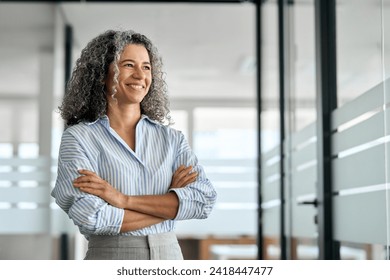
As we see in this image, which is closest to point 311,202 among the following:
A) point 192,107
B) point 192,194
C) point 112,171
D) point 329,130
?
point 329,130

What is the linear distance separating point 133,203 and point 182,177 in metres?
0.11

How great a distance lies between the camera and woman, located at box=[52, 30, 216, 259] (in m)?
1.45

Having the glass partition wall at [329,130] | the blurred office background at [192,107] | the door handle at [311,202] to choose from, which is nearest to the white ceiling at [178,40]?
the blurred office background at [192,107]

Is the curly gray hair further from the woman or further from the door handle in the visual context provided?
the door handle

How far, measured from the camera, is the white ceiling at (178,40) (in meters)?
3.95

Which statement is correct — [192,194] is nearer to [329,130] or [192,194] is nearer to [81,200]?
[81,200]

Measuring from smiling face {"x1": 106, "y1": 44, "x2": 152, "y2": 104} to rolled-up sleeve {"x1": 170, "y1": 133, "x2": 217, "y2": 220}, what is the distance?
130 millimetres

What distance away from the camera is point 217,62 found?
4039mm

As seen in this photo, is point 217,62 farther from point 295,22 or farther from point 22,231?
point 22,231

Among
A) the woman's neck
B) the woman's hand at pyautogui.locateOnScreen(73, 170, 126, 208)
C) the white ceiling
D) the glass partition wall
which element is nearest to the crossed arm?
the woman's hand at pyautogui.locateOnScreen(73, 170, 126, 208)

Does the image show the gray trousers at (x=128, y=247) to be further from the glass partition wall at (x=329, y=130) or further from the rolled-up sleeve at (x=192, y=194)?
the glass partition wall at (x=329, y=130)

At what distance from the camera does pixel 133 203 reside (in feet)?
4.76
